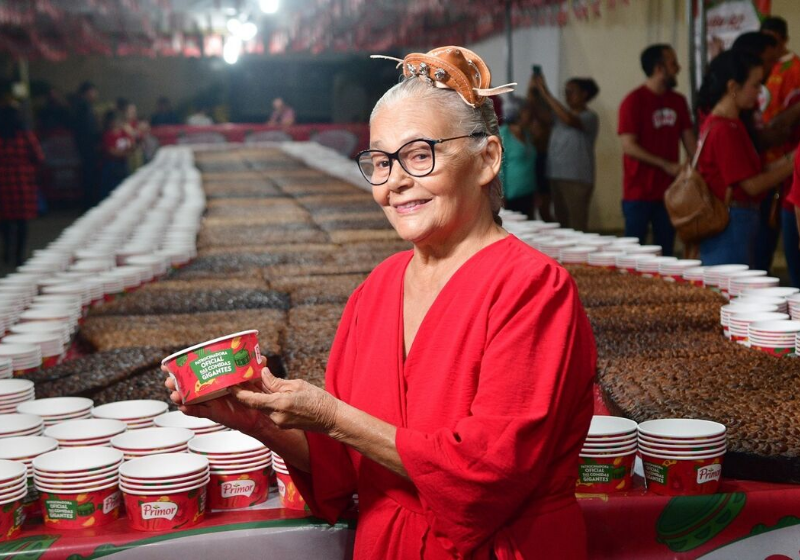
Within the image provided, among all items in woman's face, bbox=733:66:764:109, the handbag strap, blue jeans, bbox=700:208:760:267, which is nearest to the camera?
woman's face, bbox=733:66:764:109

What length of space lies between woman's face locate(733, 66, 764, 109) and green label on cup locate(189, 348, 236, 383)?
3428 millimetres

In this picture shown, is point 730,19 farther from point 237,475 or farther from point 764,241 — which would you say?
point 237,475

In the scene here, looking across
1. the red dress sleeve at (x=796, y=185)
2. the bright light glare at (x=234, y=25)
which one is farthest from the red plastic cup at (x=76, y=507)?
the bright light glare at (x=234, y=25)

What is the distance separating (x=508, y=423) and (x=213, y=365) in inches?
17.6

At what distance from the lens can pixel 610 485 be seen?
5.88ft

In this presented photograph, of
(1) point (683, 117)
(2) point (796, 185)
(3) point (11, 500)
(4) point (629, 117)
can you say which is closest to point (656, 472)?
(3) point (11, 500)

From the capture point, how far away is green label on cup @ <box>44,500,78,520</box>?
168cm

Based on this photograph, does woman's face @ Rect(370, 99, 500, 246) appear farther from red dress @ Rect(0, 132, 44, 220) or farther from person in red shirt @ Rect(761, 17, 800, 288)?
red dress @ Rect(0, 132, 44, 220)

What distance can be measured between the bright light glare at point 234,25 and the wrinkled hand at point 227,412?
18728 mm

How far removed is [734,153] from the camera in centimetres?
421

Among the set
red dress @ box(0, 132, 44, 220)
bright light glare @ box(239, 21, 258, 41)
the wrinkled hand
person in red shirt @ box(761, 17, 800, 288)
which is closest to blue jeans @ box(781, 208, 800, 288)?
person in red shirt @ box(761, 17, 800, 288)

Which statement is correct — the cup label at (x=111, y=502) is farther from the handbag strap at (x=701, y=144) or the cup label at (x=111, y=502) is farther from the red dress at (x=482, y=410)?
the handbag strap at (x=701, y=144)

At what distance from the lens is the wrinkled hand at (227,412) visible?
4.82ft

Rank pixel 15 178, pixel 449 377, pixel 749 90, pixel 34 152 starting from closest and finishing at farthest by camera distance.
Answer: pixel 449 377
pixel 749 90
pixel 15 178
pixel 34 152
